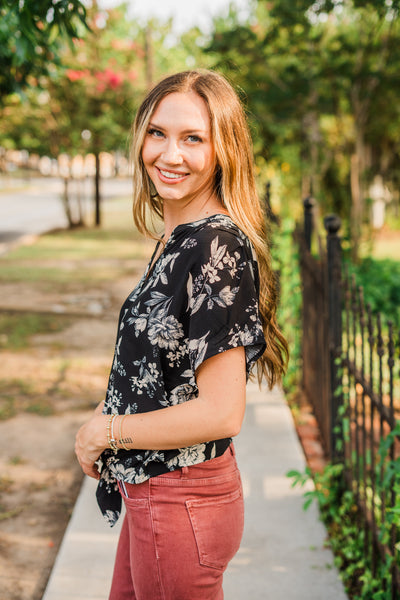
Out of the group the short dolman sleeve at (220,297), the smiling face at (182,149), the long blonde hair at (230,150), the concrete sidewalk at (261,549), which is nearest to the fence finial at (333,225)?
the concrete sidewalk at (261,549)

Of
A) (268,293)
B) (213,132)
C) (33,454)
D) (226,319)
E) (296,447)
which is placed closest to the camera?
(226,319)

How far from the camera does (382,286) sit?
24.0 ft

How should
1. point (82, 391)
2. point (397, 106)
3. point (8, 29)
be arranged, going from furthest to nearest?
1. point (397, 106)
2. point (82, 391)
3. point (8, 29)

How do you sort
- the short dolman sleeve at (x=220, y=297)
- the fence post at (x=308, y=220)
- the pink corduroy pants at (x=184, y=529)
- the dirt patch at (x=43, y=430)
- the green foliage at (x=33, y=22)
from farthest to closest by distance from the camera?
the fence post at (x=308, y=220)
the dirt patch at (x=43, y=430)
the green foliage at (x=33, y=22)
the pink corduroy pants at (x=184, y=529)
the short dolman sleeve at (x=220, y=297)

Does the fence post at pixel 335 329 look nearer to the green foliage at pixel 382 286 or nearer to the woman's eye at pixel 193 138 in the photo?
the woman's eye at pixel 193 138

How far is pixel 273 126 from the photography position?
1152 centimetres

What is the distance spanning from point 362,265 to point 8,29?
6184mm

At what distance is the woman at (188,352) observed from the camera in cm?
128

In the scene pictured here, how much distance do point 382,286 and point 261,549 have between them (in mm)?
4932

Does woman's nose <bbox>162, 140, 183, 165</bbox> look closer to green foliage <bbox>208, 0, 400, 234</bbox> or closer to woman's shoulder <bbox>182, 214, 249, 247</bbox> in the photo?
woman's shoulder <bbox>182, 214, 249, 247</bbox>

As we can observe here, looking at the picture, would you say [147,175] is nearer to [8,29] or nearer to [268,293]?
[268,293]

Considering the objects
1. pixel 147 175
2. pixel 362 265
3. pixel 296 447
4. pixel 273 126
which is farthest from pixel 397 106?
pixel 147 175

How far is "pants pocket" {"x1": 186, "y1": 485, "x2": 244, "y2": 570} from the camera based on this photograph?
1386 mm

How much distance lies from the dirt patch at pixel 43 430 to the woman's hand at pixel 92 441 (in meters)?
1.63
